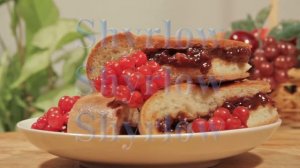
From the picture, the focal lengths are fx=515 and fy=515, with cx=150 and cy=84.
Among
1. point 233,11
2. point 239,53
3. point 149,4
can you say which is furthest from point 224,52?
point 233,11

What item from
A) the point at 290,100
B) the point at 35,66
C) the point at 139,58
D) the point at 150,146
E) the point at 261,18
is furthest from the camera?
the point at 35,66

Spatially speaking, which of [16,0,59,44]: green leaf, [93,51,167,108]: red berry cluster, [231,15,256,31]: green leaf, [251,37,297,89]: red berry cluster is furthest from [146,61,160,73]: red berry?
[16,0,59,44]: green leaf

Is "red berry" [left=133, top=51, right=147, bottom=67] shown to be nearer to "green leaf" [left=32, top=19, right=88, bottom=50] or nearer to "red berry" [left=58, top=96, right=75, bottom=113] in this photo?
Answer: "red berry" [left=58, top=96, right=75, bottom=113]

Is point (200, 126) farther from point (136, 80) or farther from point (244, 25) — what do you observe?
point (244, 25)

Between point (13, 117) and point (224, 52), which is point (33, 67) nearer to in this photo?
point (13, 117)

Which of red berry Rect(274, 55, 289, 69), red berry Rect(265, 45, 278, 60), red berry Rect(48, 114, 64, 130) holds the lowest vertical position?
red berry Rect(48, 114, 64, 130)

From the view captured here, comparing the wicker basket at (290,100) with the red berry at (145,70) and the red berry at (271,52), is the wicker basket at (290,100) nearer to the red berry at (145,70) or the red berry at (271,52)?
the red berry at (271,52)

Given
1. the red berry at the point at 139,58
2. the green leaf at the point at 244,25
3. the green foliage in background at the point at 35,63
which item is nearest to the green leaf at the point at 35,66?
the green foliage in background at the point at 35,63

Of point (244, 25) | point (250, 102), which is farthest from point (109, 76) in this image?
point (244, 25)
